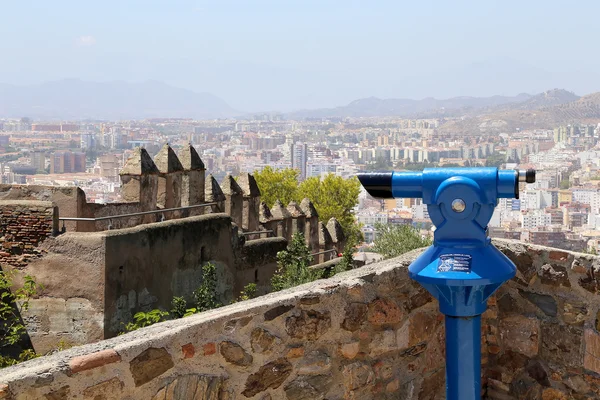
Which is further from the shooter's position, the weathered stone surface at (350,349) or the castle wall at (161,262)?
the castle wall at (161,262)

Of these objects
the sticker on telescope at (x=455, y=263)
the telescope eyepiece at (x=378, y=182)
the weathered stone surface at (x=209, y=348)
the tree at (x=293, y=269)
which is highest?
the telescope eyepiece at (x=378, y=182)

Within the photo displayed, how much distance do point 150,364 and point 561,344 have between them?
2.03 meters

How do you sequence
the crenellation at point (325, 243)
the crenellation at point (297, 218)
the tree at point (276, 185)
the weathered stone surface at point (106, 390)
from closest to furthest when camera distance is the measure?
1. the weathered stone surface at point (106, 390)
2. the crenellation at point (297, 218)
3. the crenellation at point (325, 243)
4. the tree at point (276, 185)

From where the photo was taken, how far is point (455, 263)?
128 inches

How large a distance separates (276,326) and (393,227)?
999 centimetres

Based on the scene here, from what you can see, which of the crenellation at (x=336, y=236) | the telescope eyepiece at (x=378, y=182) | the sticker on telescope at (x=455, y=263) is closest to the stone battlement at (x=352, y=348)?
the telescope eyepiece at (x=378, y=182)

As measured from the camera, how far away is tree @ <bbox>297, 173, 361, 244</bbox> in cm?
3472

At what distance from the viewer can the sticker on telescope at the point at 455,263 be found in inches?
128

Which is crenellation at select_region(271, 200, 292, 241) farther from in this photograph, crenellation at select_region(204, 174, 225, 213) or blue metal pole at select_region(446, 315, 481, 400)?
blue metal pole at select_region(446, 315, 481, 400)

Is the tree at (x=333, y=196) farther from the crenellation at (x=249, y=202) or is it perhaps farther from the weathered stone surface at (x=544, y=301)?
the weathered stone surface at (x=544, y=301)

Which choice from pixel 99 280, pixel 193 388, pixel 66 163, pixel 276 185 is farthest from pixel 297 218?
pixel 66 163

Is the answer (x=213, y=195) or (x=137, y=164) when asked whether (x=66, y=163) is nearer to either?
(x=213, y=195)

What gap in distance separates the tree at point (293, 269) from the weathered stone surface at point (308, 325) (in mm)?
6247

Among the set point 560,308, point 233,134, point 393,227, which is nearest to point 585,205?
point 393,227
